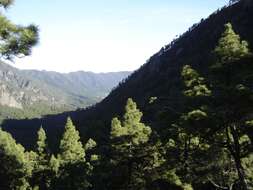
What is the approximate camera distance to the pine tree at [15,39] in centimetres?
1329

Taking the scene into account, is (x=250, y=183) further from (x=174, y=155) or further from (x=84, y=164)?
(x=84, y=164)

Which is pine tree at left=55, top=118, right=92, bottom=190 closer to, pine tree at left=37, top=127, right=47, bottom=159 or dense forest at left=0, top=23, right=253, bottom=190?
dense forest at left=0, top=23, right=253, bottom=190

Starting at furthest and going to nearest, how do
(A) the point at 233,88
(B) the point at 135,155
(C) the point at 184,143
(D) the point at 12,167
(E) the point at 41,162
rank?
(D) the point at 12,167 → (E) the point at 41,162 → (B) the point at 135,155 → (C) the point at 184,143 → (A) the point at 233,88

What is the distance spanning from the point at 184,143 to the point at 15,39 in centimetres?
2277

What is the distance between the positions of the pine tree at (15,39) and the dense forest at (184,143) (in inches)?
30.6

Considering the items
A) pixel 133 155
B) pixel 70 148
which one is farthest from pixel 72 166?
pixel 133 155

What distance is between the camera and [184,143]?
34125 mm

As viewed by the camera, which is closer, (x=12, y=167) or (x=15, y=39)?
(x=15, y=39)

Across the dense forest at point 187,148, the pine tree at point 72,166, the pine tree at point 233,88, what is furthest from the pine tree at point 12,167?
the pine tree at point 233,88

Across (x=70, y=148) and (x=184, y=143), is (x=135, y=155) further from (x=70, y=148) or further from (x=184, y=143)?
(x=70, y=148)

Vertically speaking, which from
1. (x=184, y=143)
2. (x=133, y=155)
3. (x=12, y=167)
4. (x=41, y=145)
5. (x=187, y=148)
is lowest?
(x=12, y=167)

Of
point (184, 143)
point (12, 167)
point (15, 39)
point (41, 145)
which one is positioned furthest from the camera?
point (12, 167)

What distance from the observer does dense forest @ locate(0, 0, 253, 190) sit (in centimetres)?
1981

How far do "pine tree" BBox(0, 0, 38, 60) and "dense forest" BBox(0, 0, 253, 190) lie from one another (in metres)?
0.78
